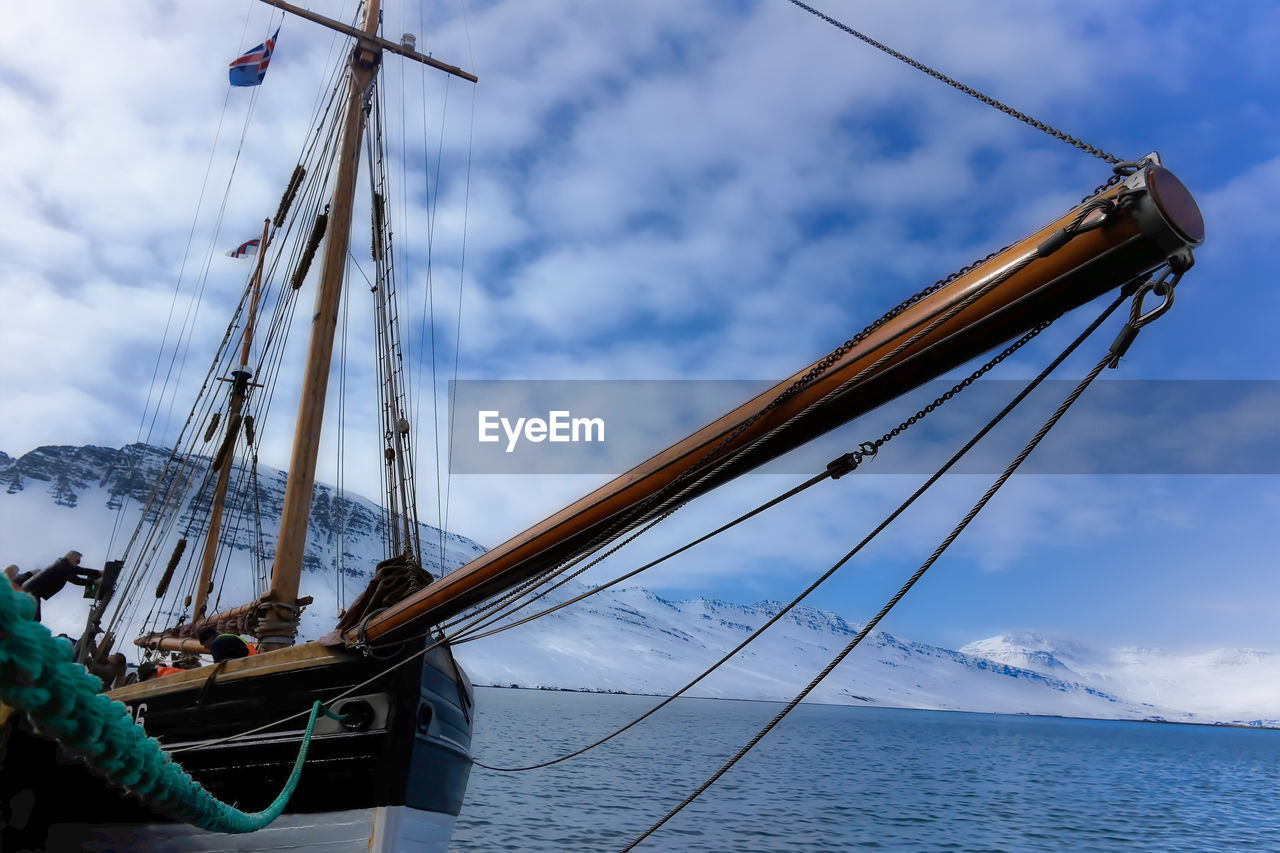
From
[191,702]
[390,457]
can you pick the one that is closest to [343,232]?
[390,457]

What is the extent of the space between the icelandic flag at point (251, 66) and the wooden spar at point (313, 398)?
2606 mm

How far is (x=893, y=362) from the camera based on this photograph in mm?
4941

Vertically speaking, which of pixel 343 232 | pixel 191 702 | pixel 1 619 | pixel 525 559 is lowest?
pixel 191 702

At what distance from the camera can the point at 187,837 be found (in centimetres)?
798

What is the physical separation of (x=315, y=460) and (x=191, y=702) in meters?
4.30

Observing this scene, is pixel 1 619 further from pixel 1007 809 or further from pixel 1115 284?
pixel 1007 809

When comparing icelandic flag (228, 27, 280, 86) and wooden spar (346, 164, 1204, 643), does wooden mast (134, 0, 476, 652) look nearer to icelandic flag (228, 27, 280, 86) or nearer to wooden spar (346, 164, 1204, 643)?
icelandic flag (228, 27, 280, 86)

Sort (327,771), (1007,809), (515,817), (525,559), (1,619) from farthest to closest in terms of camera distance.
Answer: (1007,809) → (515,817) → (327,771) → (525,559) → (1,619)

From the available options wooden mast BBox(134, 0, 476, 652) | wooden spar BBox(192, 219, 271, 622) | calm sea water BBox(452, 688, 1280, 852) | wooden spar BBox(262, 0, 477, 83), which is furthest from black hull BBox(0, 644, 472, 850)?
wooden spar BBox(192, 219, 271, 622)

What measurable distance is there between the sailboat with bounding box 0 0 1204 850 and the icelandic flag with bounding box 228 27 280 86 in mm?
5861

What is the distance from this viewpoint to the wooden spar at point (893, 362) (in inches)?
154

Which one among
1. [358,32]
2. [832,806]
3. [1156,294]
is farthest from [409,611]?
[832,806]

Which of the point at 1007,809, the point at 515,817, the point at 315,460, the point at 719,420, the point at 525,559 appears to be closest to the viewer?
the point at 719,420

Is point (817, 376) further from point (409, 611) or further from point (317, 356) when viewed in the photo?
point (317, 356)
